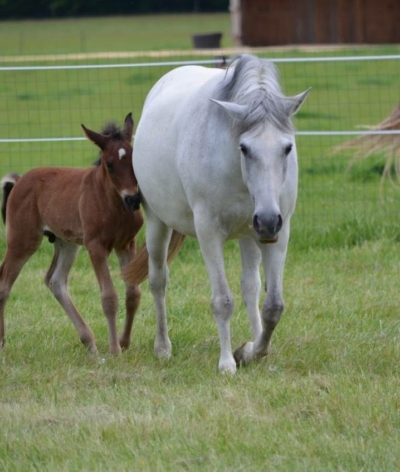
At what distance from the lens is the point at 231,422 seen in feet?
14.1

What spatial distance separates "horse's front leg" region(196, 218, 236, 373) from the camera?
5.32m

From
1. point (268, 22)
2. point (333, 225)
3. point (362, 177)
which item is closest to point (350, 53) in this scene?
point (268, 22)

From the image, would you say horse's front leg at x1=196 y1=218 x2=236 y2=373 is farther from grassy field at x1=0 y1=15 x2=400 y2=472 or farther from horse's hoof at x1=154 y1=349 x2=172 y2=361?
horse's hoof at x1=154 y1=349 x2=172 y2=361

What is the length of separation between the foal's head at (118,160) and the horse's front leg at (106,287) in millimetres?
366

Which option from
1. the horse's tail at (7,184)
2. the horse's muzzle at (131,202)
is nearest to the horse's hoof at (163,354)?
the horse's muzzle at (131,202)

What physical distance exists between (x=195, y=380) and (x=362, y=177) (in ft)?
22.7

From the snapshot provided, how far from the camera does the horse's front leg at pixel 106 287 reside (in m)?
5.95

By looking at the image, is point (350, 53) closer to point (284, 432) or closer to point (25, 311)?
point (25, 311)

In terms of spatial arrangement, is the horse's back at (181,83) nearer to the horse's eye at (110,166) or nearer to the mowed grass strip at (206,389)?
the horse's eye at (110,166)

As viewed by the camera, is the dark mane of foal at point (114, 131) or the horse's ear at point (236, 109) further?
the dark mane of foal at point (114, 131)

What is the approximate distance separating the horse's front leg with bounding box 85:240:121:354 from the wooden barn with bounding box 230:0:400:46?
23.1 m

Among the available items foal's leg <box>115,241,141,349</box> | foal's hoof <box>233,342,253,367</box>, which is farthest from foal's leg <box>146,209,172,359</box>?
foal's hoof <box>233,342,253,367</box>

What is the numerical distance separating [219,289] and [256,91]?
109 cm

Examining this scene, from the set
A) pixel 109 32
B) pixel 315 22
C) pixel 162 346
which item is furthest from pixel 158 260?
pixel 109 32
